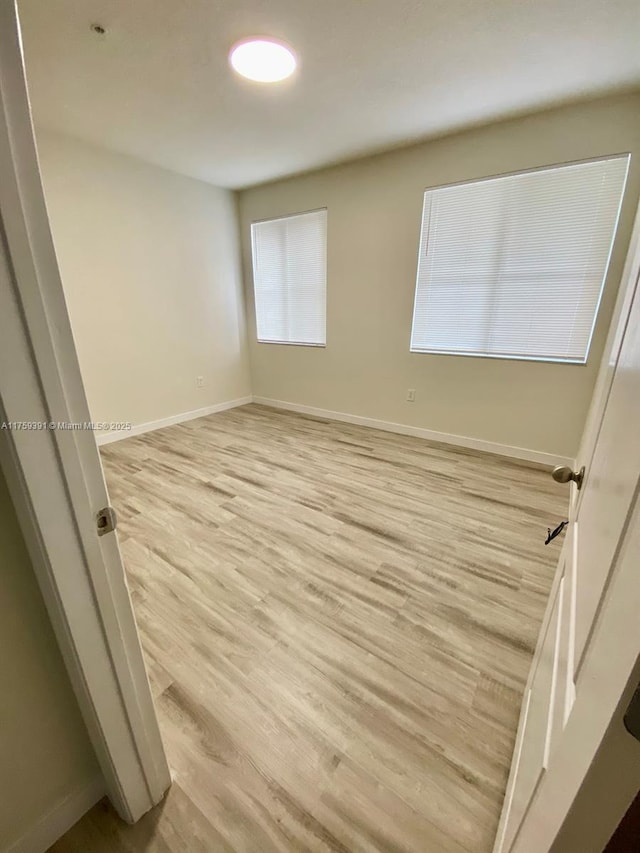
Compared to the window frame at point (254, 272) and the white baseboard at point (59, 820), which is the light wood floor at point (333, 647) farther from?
the window frame at point (254, 272)

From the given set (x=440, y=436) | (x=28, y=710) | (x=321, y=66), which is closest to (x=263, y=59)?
(x=321, y=66)

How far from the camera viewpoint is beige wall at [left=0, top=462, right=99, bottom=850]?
711 mm

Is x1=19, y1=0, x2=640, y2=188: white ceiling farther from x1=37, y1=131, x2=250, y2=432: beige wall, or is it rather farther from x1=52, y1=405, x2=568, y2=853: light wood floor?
x1=52, y1=405, x2=568, y2=853: light wood floor

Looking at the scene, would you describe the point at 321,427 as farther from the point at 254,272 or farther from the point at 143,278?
the point at 143,278

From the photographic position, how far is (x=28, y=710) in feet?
2.61

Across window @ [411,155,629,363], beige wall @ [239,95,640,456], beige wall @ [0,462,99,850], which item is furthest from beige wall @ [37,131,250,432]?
beige wall @ [0,462,99,850]

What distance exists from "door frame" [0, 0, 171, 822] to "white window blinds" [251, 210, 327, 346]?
11.7 feet

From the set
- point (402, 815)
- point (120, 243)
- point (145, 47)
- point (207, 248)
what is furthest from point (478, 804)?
point (207, 248)

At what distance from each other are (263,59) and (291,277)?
2.23 meters

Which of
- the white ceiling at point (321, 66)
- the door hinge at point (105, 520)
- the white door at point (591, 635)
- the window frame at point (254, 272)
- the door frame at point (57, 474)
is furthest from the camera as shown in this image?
the window frame at point (254, 272)

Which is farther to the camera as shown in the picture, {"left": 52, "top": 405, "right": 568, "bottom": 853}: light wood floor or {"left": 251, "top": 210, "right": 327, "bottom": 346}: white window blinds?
{"left": 251, "top": 210, "right": 327, "bottom": 346}: white window blinds

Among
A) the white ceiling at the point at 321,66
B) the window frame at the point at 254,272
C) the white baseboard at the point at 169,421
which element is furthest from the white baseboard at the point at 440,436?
the white ceiling at the point at 321,66

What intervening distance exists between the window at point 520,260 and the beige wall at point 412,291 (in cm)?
8

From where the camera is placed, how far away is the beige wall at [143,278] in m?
2.97
